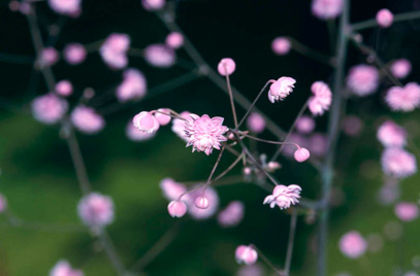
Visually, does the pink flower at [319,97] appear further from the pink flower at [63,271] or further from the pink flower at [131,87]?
the pink flower at [63,271]

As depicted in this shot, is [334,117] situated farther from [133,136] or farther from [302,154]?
[133,136]

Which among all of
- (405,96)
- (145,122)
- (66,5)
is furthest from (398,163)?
(66,5)

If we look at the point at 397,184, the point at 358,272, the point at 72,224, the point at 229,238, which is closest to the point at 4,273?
the point at 72,224

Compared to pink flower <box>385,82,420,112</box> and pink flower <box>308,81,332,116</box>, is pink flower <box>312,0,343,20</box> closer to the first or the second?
pink flower <box>385,82,420,112</box>

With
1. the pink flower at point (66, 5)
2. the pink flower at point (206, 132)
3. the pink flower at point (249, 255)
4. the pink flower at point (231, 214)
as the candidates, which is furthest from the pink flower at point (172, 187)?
the pink flower at point (66, 5)

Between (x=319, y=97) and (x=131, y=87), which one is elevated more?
(x=131, y=87)

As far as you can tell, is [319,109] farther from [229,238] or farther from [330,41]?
[330,41]
